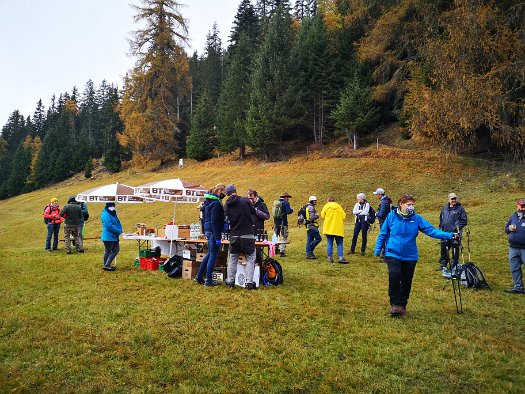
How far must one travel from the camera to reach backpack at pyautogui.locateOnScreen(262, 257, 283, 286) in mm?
8242

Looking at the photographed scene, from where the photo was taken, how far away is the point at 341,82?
120 ft

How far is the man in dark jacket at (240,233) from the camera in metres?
7.61

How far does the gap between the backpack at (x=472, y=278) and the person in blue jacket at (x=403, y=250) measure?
2.50m

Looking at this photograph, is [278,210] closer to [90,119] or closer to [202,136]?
[202,136]

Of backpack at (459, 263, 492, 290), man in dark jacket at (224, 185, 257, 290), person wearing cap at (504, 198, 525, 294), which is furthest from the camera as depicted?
backpack at (459, 263, 492, 290)

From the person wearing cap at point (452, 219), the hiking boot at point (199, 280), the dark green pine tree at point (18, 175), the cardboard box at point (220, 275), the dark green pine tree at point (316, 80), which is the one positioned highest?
the dark green pine tree at point (316, 80)

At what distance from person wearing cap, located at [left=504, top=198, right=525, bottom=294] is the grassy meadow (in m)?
0.37

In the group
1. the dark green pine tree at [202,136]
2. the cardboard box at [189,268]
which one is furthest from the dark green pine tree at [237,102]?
the cardboard box at [189,268]

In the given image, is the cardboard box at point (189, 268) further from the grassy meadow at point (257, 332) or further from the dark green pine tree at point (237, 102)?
the dark green pine tree at point (237, 102)

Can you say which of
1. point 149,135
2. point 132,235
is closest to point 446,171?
point 132,235

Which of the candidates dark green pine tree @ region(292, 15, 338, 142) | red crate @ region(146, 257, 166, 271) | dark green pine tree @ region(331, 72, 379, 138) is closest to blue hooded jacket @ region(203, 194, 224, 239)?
red crate @ region(146, 257, 166, 271)

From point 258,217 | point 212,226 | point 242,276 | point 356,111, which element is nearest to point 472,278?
point 258,217

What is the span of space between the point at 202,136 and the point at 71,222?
31488 mm

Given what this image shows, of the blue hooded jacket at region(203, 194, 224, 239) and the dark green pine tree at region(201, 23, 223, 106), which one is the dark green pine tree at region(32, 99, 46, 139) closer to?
the dark green pine tree at region(201, 23, 223, 106)
